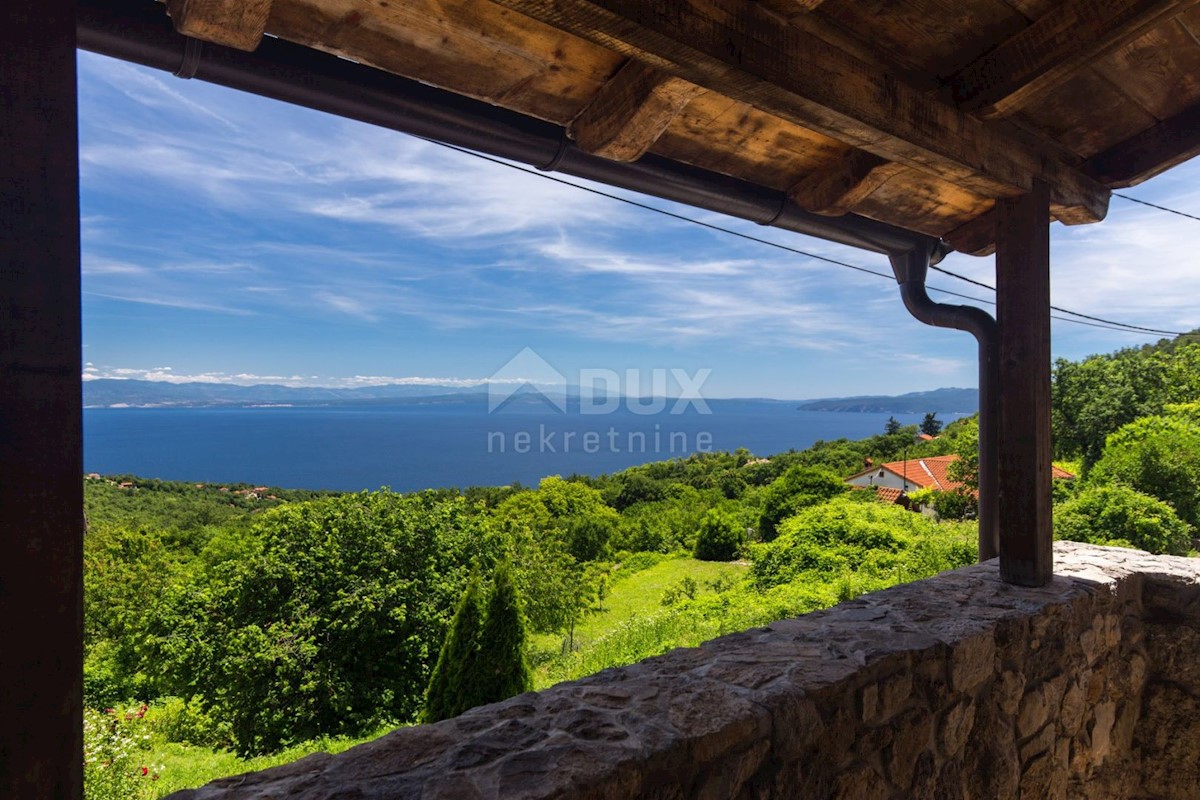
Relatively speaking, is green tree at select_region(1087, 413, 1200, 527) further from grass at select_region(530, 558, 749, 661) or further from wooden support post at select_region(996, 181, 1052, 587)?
wooden support post at select_region(996, 181, 1052, 587)

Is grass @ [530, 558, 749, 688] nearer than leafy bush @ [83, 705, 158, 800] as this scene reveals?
No

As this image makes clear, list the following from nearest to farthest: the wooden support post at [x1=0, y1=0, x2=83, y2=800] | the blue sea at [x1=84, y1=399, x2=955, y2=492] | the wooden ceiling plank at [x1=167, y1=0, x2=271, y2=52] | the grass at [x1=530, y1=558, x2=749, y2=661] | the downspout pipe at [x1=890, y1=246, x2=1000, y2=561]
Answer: the wooden support post at [x1=0, y1=0, x2=83, y2=800] → the wooden ceiling plank at [x1=167, y1=0, x2=271, y2=52] → the downspout pipe at [x1=890, y1=246, x2=1000, y2=561] → the grass at [x1=530, y1=558, x2=749, y2=661] → the blue sea at [x1=84, y1=399, x2=955, y2=492]

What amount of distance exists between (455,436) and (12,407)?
126 meters

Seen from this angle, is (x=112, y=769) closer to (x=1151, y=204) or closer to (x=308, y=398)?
(x=1151, y=204)

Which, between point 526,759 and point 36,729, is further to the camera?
point 526,759

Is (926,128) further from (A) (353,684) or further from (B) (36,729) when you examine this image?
(A) (353,684)

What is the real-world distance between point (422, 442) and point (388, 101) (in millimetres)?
119577

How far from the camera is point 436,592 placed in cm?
948

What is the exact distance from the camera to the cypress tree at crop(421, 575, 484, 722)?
6062 mm

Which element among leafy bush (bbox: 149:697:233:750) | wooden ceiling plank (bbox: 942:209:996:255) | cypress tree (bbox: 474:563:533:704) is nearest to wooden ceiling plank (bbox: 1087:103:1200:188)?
wooden ceiling plank (bbox: 942:209:996:255)

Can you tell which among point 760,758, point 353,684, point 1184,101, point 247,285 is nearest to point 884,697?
point 760,758

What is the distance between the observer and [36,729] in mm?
788

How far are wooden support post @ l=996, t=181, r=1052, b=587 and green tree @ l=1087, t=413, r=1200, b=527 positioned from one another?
6192mm

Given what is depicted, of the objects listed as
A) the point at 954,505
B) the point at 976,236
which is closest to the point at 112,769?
the point at 976,236
